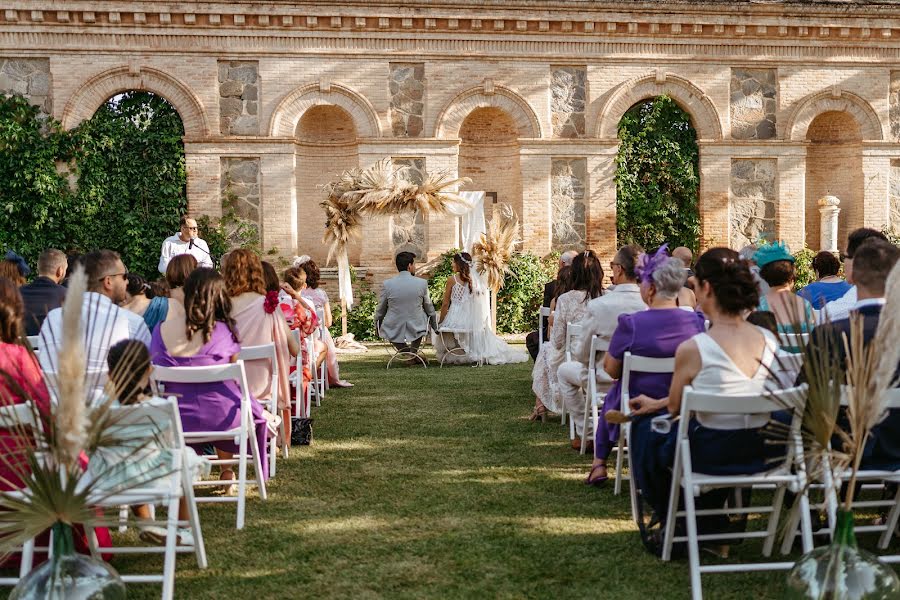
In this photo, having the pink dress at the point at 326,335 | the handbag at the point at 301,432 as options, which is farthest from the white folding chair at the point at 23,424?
the pink dress at the point at 326,335

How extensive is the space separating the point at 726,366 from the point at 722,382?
0.08 metres

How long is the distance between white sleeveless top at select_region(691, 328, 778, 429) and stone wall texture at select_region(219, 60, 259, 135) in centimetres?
1527

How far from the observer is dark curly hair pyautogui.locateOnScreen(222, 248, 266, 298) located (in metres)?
7.07

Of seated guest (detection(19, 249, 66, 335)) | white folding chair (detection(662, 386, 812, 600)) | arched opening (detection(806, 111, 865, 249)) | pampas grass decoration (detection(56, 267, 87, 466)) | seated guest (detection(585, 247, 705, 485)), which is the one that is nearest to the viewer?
pampas grass decoration (detection(56, 267, 87, 466))

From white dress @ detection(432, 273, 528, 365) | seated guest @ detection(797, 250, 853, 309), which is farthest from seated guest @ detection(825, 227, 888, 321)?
white dress @ detection(432, 273, 528, 365)

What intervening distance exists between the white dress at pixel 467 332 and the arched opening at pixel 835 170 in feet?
35.0

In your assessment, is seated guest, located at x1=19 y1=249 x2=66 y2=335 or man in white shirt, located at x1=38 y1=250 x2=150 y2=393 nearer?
man in white shirt, located at x1=38 y1=250 x2=150 y2=393

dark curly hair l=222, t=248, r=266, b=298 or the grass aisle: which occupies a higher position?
dark curly hair l=222, t=248, r=266, b=298

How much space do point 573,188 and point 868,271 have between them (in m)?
15.0

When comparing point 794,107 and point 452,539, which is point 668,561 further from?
point 794,107

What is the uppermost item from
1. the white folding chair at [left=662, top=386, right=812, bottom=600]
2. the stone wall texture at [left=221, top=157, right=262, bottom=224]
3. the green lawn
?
the stone wall texture at [left=221, top=157, right=262, bottom=224]

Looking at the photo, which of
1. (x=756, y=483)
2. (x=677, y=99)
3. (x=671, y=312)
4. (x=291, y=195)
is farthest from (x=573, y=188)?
(x=756, y=483)

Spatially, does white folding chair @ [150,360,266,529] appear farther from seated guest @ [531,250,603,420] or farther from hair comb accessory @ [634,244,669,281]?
seated guest @ [531,250,603,420]

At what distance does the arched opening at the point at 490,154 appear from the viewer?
19812 mm
